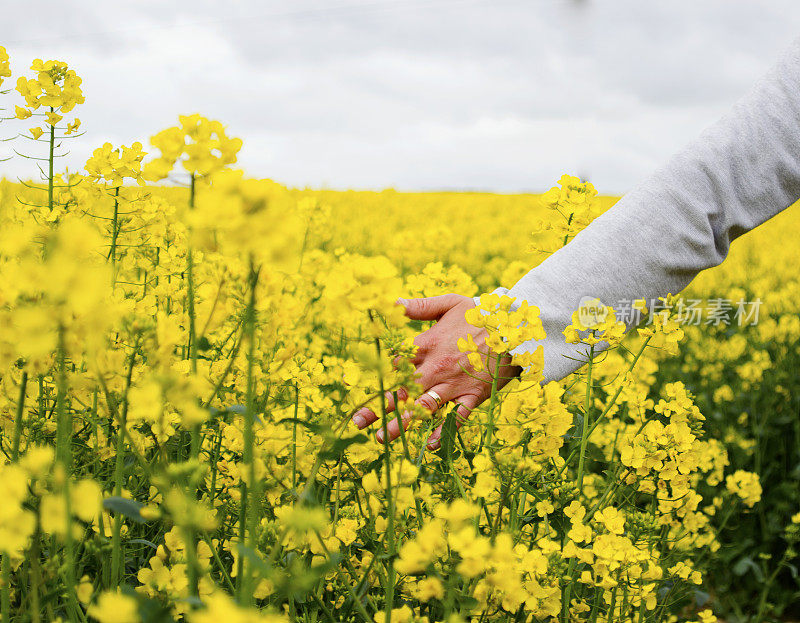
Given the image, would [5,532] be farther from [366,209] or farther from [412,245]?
[366,209]

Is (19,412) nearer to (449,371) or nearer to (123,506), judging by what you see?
(123,506)

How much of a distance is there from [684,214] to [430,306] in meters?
0.62

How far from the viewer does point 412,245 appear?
9.32 ft

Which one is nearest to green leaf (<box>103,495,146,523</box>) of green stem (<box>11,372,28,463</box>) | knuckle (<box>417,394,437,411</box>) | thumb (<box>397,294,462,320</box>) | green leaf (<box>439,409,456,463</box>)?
green stem (<box>11,372,28,463</box>)

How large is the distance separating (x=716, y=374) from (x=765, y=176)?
7.76ft

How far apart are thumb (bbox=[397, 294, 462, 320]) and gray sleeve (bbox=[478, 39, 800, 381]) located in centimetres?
12

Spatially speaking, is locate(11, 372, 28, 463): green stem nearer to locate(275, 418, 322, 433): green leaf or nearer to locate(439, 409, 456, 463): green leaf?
locate(275, 418, 322, 433): green leaf

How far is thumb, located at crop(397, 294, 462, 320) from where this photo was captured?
5.36ft

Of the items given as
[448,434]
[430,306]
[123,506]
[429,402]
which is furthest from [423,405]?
[123,506]

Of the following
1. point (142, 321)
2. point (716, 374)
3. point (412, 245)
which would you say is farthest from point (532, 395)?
point (716, 374)

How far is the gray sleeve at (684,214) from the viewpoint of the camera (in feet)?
5.25

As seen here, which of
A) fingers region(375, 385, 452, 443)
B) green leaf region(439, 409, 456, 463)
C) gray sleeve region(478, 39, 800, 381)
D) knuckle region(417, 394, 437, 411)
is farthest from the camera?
gray sleeve region(478, 39, 800, 381)

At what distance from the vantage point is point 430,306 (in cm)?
165

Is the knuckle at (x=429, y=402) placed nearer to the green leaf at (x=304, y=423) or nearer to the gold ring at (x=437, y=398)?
the gold ring at (x=437, y=398)
